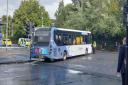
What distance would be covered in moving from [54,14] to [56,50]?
64522mm

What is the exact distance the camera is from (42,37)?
1035 inches

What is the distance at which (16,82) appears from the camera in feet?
46.2

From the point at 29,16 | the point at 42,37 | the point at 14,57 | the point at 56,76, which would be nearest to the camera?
the point at 56,76

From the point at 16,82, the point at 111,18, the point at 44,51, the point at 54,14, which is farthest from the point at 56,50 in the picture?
the point at 54,14

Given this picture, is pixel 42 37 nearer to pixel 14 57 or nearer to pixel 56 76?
pixel 14 57

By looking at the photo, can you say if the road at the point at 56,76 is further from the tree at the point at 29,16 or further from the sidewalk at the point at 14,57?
the tree at the point at 29,16

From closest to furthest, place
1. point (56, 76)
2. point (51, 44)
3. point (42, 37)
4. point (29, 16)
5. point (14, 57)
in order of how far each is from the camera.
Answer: point (56, 76)
point (51, 44)
point (42, 37)
point (14, 57)
point (29, 16)

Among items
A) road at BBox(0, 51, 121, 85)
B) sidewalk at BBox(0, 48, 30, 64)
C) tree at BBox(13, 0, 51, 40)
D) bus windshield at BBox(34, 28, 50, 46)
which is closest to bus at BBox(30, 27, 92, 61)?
bus windshield at BBox(34, 28, 50, 46)

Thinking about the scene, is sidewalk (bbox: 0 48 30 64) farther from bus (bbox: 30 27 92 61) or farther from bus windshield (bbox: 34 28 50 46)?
bus windshield (bbox: 34 28 50 46)

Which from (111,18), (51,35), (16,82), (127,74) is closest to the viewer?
(127,74)

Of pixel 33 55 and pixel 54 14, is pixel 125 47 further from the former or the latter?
pixel 54 14

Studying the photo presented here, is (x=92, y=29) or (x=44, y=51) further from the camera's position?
(x=92, y=29)

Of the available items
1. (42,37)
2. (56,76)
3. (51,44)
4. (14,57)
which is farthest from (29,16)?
(56,76)

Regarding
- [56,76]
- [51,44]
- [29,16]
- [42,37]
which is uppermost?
[29,16]
